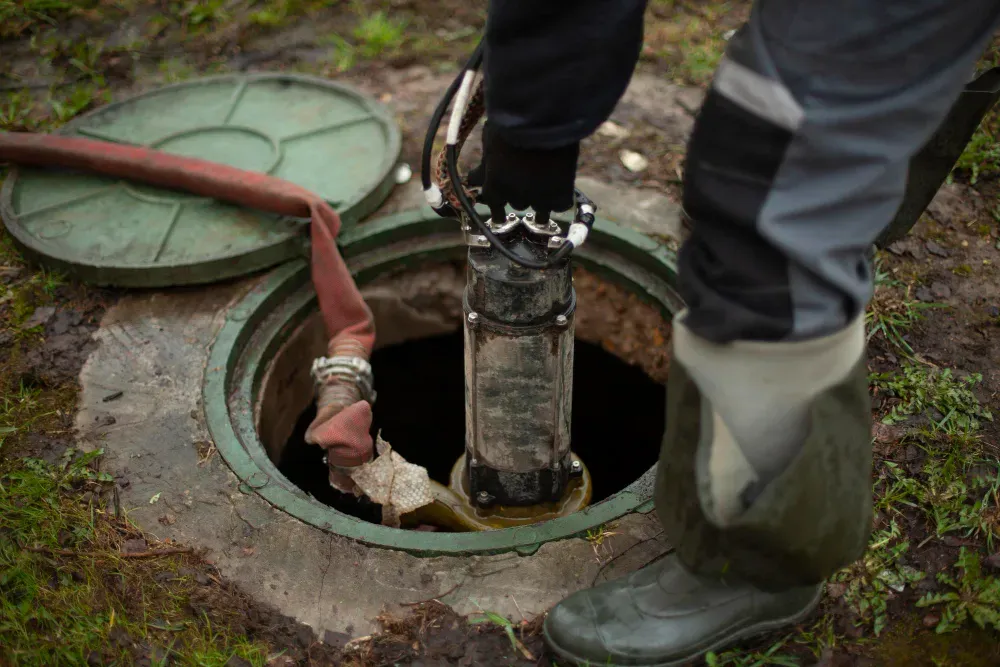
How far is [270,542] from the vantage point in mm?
1785

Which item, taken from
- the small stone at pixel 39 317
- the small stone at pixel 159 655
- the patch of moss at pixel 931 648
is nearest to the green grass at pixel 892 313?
the patch of moss at pixel 931 648

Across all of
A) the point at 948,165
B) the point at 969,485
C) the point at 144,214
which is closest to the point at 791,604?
the point at 969,485

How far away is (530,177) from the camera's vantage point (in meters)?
1.44

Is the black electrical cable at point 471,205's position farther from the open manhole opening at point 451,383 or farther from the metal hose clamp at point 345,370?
the open manhole opening at point 451,383

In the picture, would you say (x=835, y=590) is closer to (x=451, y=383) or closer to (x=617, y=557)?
(x=617, y=557)

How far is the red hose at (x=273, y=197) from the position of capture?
2.07 meters

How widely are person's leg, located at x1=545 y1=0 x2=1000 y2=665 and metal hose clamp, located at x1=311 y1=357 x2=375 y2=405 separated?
40.3 inches

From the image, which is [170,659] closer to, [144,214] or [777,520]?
[777,520]

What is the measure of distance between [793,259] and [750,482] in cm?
39

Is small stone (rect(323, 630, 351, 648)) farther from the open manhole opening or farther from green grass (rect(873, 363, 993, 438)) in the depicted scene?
green grass (rect(873, 363, 993, 438))

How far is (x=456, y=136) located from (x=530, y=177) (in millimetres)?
204

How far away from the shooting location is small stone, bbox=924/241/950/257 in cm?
242

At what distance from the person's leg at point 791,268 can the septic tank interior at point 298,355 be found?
1.54 ft

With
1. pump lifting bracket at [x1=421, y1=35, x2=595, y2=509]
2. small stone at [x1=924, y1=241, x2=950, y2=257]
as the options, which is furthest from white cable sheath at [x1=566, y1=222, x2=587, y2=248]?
small stone at [x1=924, y1=241, x2=950, y2=257]
